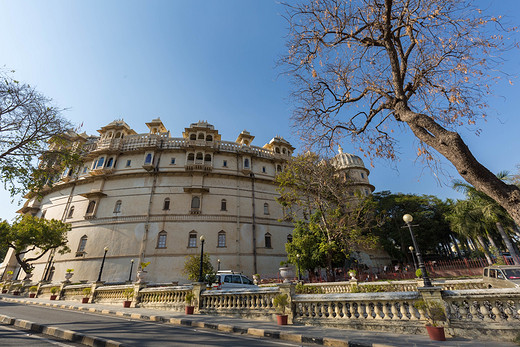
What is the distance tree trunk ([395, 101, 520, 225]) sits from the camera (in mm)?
4387

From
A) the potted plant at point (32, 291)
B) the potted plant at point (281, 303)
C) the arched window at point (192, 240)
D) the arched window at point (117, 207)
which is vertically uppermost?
the arched window at point (117, 207)

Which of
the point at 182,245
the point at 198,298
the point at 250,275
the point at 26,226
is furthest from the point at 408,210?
the point at 26,226

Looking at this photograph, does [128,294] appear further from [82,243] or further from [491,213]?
[491,213]

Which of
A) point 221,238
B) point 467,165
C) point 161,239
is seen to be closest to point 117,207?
point 161,239

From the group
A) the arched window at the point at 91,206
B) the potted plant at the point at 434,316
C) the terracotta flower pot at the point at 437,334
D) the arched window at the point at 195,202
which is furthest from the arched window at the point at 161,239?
the terracotta flower pot at the point at 437,334

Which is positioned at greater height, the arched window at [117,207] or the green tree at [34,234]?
the arched window at [117,207]

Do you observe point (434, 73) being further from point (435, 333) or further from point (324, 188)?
point (324, 188)

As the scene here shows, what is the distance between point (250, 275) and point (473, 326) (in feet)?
62.2

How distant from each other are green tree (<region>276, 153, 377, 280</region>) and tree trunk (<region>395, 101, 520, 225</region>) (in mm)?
10857

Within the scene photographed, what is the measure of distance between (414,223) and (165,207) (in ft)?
101

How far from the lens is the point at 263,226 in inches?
981

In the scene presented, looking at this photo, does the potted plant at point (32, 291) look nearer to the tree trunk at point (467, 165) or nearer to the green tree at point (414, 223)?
the tree trunk at point (467, 165)

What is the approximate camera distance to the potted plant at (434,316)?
4.96 m

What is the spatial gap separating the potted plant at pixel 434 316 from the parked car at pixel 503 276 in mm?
6425
